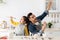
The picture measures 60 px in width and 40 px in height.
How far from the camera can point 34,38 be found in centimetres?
200

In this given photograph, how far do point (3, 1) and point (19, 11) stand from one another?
0.46 meters

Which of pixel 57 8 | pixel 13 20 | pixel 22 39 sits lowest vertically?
pixel 22 39

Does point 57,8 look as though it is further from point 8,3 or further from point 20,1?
point 8,3

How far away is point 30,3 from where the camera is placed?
12.4 ft

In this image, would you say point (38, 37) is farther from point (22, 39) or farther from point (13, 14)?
point (13, 14)

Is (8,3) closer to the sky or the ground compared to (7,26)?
closer to the sky

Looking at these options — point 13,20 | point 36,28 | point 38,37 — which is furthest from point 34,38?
point 13,20

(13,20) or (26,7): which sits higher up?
(26,7)

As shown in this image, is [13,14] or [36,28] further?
[13,14]

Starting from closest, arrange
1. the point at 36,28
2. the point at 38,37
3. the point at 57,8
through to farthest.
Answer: the point at 38,37, the point at 36,28, the point at 57,8

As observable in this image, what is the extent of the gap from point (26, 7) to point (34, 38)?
6.17 ft

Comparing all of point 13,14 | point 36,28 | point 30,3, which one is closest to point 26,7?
point 30,3

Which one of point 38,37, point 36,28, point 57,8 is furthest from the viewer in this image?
point 57,8

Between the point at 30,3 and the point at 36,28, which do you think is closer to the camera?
the point at 36,28
